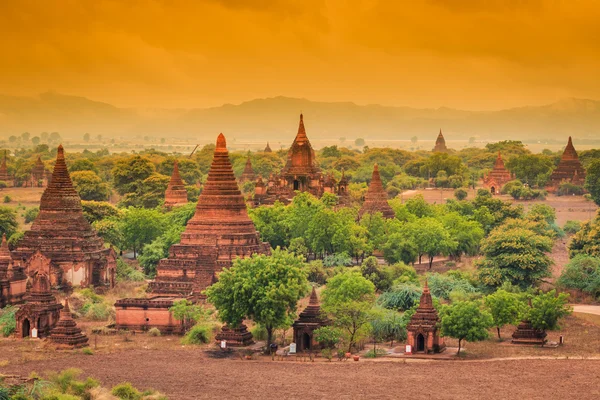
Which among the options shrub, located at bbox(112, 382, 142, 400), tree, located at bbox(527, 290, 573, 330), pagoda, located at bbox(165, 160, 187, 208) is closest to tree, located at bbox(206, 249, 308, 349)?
tree, located at bbox(527, 290, 573, 330)

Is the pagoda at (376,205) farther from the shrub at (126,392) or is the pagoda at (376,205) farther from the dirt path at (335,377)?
the shrub at (126,392)

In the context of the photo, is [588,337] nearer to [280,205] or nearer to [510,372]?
[510,372]

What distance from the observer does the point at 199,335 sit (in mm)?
54438

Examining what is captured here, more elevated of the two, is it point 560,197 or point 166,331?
point 560,197

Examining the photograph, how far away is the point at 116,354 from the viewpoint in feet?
170

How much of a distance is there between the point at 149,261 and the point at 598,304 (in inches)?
902

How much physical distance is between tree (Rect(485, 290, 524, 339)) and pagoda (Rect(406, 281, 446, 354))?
310cm

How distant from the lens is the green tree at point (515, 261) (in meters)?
64.1

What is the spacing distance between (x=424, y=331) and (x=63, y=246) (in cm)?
2262

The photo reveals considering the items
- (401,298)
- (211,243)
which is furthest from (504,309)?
(211,243)

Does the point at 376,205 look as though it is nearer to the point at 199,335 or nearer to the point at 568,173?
the point at 199,335

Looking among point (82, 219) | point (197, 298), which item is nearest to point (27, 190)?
point (82, 219)

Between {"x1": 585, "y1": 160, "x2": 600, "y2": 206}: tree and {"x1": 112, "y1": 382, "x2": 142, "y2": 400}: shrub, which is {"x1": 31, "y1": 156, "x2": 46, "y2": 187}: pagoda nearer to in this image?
{"x1": 585, "y1": 160, "x2": 600, "y2": 206}: tree

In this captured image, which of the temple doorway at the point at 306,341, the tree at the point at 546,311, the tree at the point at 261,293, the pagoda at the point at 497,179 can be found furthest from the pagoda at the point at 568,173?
the temple doorway at the point at 306,341
